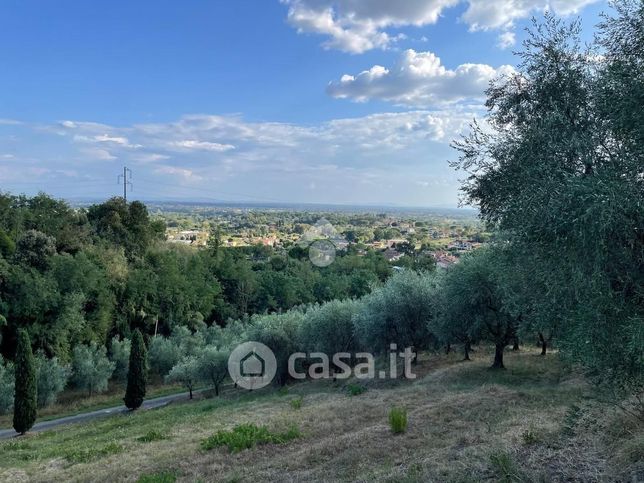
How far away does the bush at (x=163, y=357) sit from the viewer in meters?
33.2

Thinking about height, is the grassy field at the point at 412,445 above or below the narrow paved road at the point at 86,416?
above

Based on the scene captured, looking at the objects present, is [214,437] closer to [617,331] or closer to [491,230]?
[491,230]

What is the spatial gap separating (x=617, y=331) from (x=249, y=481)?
18.3 ft

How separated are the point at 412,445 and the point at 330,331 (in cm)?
1535

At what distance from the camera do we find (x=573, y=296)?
468 centimetres

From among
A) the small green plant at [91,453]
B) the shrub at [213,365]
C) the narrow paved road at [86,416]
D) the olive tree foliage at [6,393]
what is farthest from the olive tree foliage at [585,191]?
the olive tree foliage at [6,393]

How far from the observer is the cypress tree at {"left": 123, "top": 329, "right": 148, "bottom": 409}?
23.8 meters

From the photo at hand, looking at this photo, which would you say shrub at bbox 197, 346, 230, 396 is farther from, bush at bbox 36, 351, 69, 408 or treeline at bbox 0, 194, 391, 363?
treeline at bbox 0, 194, 391, 363

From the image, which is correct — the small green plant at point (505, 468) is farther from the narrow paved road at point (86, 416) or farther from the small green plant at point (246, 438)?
the narrow paved road at point (86, 416)

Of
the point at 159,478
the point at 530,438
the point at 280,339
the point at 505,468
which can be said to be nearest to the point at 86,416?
the point at 280,339

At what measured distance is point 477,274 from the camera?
1558cm

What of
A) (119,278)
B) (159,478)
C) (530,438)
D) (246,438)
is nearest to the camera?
(530,438)

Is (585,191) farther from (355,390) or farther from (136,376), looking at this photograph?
(136,376)

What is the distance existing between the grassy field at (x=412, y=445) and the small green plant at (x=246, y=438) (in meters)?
0.05
